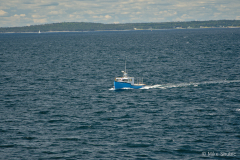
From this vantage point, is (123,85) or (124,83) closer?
(124,83)

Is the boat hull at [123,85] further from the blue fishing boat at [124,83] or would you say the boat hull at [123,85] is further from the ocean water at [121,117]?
the ocean water at [121,117]

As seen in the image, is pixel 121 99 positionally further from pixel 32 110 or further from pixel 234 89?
pixel 234 89

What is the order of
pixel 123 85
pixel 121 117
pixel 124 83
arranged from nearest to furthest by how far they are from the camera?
pixel 121 117 < pixel 124 83 < pixel 123 85

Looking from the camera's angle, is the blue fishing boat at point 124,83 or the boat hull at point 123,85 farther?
the blue fishing boat at point 124,83

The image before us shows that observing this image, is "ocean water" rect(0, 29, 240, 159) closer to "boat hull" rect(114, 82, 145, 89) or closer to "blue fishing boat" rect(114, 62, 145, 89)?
"boat hull" rect(114, 82, 145, 89)

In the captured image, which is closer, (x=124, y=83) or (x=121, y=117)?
(x=121, y=117)

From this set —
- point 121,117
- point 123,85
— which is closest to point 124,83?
point 123,85

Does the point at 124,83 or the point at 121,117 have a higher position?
the point at 124,83

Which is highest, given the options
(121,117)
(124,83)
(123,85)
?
(124,83)

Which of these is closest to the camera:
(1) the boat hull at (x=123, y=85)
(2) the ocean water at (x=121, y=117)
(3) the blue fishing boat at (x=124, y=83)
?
(2) the ocean water at (x=121, y=117)

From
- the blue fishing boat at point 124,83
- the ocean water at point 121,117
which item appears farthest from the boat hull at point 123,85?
the ocean water at point 121,117

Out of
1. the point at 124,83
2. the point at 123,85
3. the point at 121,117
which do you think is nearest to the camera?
the point at 121,117

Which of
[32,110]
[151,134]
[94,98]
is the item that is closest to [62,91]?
[94,98]

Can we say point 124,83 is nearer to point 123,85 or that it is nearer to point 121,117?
point 123,85
